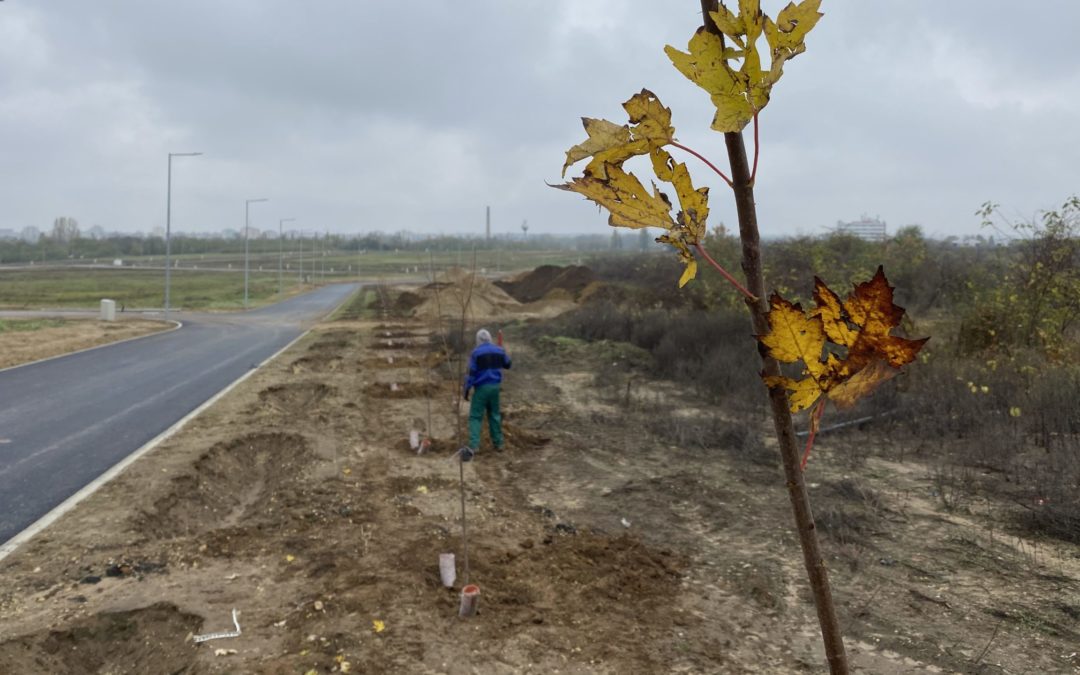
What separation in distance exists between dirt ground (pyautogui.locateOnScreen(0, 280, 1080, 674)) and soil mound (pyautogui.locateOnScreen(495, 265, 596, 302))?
28756mm

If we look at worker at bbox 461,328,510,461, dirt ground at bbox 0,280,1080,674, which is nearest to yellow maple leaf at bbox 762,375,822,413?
dirt ground at bbox 0,280,1080,674

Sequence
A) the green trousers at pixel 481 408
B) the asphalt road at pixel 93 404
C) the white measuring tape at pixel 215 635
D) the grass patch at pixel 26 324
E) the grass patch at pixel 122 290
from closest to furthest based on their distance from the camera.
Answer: the white measuring tape at pixel 215 635
the asphalt road at pixel 93 404
the green trousers at pixel 481 408
the grass patch at pixel 26 324
the grass patch at pixel 122 290

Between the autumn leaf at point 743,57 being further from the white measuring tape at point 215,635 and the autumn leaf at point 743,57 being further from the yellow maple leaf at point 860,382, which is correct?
the white measuring tape at point 215,635

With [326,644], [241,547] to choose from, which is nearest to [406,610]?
[326,644]

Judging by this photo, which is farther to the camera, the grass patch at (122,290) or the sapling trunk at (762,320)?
the grass patch at (122,290)

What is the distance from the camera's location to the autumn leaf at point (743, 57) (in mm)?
1069

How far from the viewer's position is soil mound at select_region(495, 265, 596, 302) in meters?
38.3

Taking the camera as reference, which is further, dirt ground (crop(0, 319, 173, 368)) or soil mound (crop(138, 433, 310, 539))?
dirt ground (crop(0, 319, 173, 368))

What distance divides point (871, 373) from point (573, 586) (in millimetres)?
4488

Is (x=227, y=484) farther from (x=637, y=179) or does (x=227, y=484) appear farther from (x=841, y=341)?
(x=841, y=341)

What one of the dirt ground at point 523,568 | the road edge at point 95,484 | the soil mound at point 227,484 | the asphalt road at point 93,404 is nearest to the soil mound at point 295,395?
the road edge at point 95,484

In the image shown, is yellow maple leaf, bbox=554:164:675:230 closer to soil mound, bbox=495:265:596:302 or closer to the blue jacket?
the blue jacket

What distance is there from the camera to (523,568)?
5.46 m

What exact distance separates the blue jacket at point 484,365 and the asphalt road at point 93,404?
443 cm
